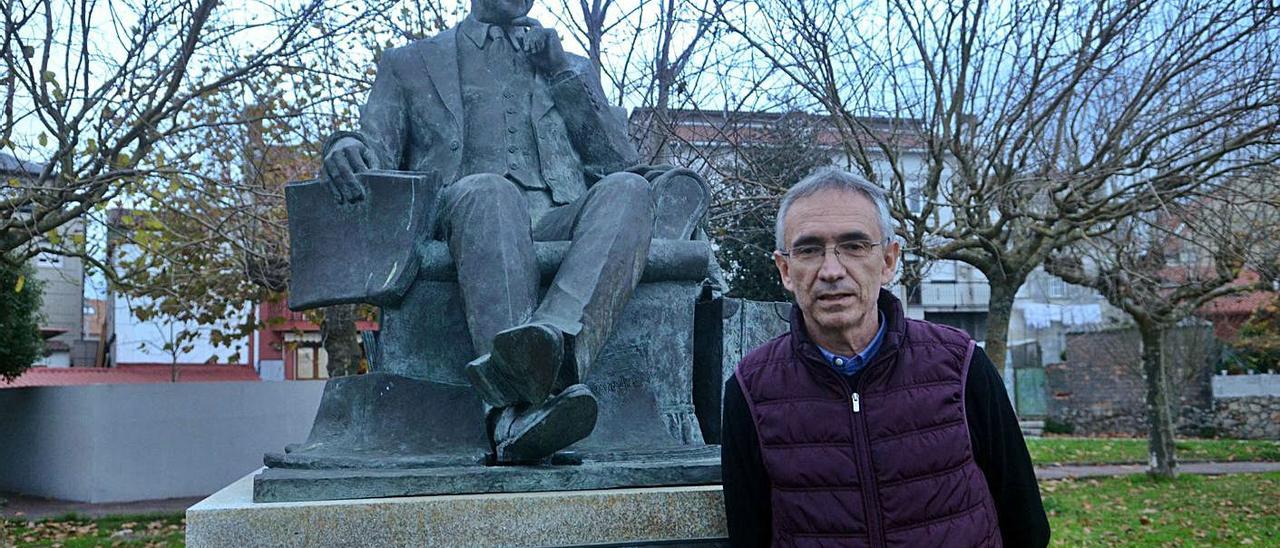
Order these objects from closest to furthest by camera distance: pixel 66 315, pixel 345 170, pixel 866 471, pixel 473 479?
pixel 866 471, pixel 473 479, pixel 345 170, pixel 66 315

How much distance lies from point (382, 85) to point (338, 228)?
689 millimetres

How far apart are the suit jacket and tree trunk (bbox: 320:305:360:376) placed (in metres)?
8.90

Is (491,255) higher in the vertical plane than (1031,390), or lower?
higher

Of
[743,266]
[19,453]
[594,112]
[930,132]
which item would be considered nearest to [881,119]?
[930,132]

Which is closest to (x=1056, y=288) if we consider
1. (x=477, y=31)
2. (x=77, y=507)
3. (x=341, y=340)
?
(x=341, y=340)

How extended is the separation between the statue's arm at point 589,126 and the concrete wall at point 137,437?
11765 millimetres

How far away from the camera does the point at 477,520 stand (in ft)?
9.04

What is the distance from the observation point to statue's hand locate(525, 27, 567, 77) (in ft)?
13.4

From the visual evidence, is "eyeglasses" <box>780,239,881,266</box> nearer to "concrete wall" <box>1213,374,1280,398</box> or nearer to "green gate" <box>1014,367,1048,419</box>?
"concrete wall" <box>1213,374,1280,398</box>

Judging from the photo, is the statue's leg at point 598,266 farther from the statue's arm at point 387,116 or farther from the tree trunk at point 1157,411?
the tree trunk at point 1157,411

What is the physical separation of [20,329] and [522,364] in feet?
50.0

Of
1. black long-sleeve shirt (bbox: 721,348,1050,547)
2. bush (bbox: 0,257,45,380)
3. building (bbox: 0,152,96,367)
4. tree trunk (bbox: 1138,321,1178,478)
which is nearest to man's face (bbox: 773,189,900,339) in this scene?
black long-sleeve shirt (bbox: 721,348,1050,547)

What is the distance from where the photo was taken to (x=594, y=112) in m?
4.08

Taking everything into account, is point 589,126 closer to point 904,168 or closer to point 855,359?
point 855,359
